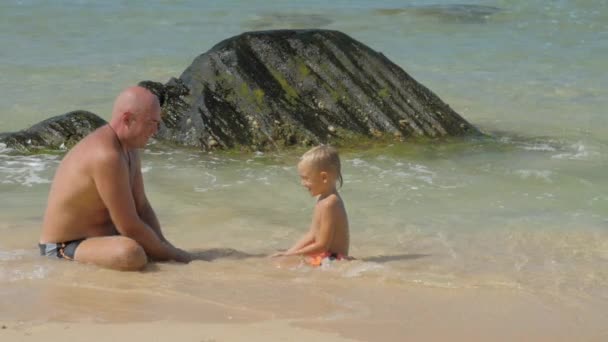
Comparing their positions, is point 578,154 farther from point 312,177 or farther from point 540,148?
point 312,177

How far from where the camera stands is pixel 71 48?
15.8 metres

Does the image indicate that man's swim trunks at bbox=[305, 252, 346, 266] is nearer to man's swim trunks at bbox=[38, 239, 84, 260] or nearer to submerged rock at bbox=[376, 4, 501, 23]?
man's swim trunks at bbox=[38, 239, 84, 260]

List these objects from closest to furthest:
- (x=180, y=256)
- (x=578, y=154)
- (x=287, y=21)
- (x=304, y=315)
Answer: (x=304, y=315) < (x=180, y=256) < (x=578, y=154) < (x=287, y=21)

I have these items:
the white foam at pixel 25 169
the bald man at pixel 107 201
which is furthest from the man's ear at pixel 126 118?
the white foam at pixel 25 169

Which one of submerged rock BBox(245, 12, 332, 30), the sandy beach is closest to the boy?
the sandy beach

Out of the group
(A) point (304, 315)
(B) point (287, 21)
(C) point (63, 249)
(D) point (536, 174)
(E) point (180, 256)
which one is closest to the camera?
(A) point (304, 315)

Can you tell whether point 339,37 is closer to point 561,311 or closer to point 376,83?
point 376,83

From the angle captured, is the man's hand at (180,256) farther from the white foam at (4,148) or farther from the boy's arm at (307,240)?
the white foam at (4,148)

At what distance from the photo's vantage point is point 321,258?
603cm

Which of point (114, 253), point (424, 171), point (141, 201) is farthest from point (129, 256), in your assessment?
point (424, 171)

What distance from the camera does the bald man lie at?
18.9 feet

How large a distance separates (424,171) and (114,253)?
12.3 ft

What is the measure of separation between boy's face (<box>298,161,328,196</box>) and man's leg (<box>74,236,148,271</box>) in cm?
97

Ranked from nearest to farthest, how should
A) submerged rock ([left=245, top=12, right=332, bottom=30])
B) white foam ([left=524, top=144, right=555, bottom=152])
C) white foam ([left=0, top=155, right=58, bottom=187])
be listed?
white foam ([left=0, top=155, right=58, bottom=187]), white foam ([left=524, top=144, right=555, bottom=152]), submerged rock ([left=245, top=12, right=332, bottom=30])
